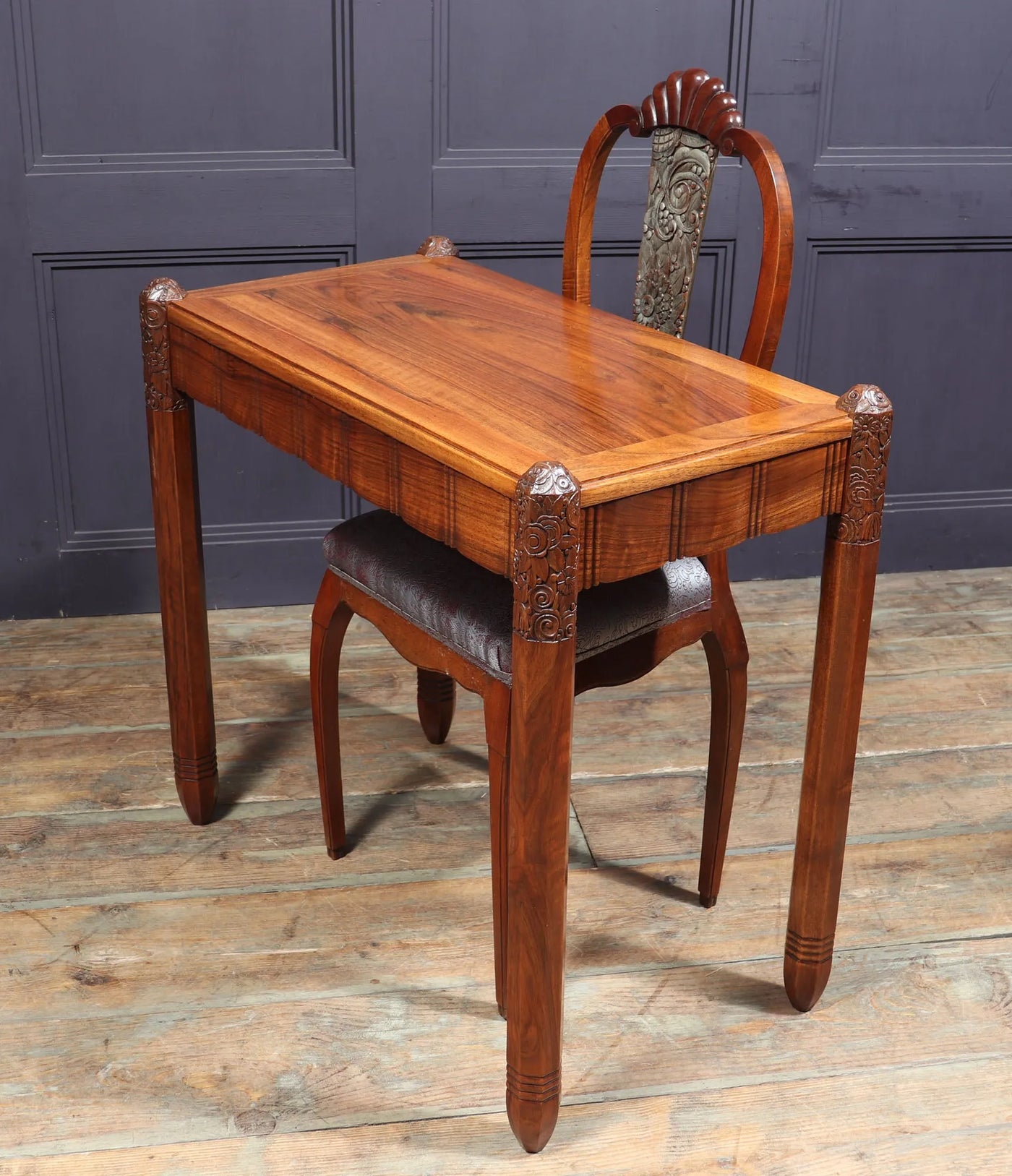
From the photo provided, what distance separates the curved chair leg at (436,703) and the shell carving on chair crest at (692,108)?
3.07 feet

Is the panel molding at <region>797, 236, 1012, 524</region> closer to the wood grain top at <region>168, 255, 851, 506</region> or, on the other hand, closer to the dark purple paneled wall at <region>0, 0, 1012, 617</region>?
the dark purple paneled wall at <region>0, 0, 1012, 617</region>

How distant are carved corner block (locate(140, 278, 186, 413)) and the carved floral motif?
2.12ft

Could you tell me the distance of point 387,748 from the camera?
2.33 m

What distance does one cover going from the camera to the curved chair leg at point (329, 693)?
1880 mm

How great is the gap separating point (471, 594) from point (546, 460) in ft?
1.36

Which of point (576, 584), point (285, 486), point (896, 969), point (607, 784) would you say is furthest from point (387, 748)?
point (576, 584)

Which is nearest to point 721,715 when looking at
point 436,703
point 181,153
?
point 436,703

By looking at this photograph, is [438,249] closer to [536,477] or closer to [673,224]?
[673,224]

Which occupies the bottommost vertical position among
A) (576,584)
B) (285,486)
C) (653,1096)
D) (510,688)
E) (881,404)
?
(653,1096)

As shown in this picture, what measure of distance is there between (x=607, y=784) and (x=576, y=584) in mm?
997

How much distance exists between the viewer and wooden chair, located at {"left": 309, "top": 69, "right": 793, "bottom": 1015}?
5.33 ft

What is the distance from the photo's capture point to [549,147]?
2646 mm

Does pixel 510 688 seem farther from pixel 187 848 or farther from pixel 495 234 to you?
pixel 495 234

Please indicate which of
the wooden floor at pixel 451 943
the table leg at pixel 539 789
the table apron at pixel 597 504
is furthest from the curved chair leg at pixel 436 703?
the table leg at pixel 539 789
